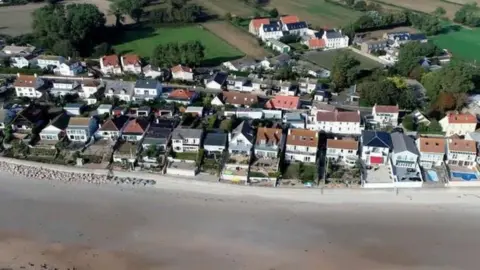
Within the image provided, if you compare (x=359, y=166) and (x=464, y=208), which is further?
(x=359, y=166)

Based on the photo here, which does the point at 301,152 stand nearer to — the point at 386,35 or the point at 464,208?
the point at 464,208

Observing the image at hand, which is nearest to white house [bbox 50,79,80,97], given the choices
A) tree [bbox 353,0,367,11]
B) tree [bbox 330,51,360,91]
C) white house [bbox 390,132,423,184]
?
tree [bbox 330,51,360,91]

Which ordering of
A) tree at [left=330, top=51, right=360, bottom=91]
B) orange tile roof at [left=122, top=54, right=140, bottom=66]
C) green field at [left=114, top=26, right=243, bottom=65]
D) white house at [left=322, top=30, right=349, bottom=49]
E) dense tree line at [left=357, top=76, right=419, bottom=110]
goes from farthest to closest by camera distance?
white house at [left=322, top=30, right=349, bottom=49] < green field at [left=114, top=26, right=243, bottom=65] < orange tile roof at [left=122, top=54, right=140, bottom=66] < tree at [left=330, top=51, right=360, bottom=91] < dense tree line at [left=357, top=76, right=419, bottom=110]

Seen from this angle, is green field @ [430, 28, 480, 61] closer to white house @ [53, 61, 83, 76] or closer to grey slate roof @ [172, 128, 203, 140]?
grey slate roof @ [172, 128, 203, 140]

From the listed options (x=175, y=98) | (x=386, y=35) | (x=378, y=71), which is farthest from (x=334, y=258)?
(x=386, y=35)

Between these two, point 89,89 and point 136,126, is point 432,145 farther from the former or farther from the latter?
point 89,89

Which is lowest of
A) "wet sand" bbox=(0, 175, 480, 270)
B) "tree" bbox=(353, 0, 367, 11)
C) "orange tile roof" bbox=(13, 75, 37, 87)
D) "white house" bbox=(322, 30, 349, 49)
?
"wet sand" bbox=(0, 175, 480, 270)

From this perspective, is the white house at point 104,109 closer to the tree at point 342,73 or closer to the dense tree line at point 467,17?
the tree at point 342,73
